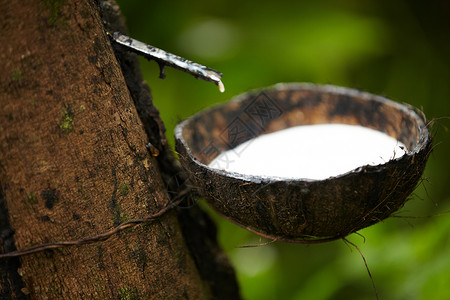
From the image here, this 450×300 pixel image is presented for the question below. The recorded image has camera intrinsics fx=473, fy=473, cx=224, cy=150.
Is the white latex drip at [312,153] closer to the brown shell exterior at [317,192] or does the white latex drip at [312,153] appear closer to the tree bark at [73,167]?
the brown shell exterior at [317,192]

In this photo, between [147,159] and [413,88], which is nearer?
[147,159]

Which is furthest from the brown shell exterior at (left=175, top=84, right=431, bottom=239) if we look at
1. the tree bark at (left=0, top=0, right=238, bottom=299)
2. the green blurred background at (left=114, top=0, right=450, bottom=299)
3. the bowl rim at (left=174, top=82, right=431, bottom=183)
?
the green blurred background at (left=114, top=0, right=450, bottom=299)

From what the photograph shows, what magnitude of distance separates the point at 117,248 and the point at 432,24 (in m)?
1.93

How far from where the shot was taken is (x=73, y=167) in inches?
30.0

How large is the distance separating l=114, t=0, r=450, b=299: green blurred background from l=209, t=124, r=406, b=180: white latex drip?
29.7 inches

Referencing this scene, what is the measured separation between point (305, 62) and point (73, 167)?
1.41 meters

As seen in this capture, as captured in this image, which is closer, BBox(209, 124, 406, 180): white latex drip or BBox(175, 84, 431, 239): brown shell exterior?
BBox(175, 84, 431, 239): brown shell exterior

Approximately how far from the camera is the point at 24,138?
0.73 metres

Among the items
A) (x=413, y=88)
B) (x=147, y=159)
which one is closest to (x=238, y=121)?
(x=147, y=159)

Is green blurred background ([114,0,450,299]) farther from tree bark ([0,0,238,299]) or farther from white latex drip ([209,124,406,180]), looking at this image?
tree bark ([0,0,238,299])

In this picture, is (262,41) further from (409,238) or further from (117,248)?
(117,248)

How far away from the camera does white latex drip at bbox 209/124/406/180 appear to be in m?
0.88

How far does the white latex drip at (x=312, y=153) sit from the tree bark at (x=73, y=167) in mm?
187

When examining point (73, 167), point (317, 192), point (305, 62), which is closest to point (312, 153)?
point (317, 192)
